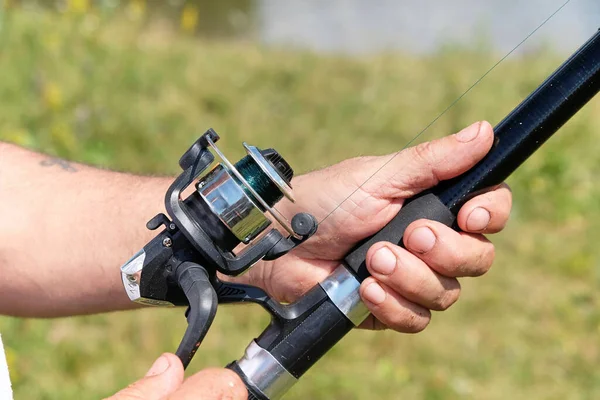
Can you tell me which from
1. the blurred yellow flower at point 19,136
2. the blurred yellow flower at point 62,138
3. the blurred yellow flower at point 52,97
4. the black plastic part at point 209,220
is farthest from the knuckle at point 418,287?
the blurred yellow flower at point 52,97

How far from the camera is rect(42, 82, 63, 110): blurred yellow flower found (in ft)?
12.6

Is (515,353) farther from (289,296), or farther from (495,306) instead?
(289,296)

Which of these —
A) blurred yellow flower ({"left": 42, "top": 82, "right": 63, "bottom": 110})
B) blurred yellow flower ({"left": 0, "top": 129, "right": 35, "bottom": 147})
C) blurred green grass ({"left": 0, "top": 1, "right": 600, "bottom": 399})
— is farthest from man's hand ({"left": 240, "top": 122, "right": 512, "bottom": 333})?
blurred yellow flower ({"left": 42, "top": 82, "right": 63, "bottom": 110})

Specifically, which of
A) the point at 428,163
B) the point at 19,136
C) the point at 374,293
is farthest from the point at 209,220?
the point at 19,136

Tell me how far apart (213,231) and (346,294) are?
1.10 feet

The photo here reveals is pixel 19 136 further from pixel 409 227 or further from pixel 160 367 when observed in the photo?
pixel 160 367

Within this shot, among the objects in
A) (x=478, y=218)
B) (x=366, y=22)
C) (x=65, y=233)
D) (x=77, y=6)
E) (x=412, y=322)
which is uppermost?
(x=77, y=6)

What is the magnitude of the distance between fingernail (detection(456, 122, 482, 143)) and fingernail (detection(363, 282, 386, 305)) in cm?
35

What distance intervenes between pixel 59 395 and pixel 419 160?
163 cm

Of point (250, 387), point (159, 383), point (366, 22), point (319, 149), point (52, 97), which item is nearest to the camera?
point (159, 383)

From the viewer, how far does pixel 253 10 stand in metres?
8.74

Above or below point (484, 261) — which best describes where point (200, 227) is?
above

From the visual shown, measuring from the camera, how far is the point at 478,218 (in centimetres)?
159

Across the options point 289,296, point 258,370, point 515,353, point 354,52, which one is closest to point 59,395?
point 289,296
